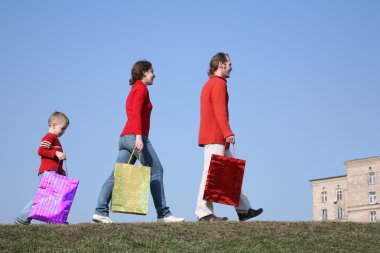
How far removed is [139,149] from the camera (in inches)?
409

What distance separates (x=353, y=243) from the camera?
33.3 feet

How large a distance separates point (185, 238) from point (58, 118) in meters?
3.14

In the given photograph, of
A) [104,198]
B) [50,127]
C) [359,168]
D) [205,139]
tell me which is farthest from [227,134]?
[359,168]

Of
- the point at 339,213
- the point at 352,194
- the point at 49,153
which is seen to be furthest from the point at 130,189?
the point at 339,213

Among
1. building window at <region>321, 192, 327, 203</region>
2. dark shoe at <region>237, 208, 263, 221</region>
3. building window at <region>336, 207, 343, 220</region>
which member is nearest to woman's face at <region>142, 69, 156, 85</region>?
dark shoe at <region>237, 208, 263, 221</region>

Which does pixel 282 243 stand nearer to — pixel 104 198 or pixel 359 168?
pixel 104 198

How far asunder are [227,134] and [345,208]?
7548 cm

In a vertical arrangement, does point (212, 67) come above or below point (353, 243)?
above

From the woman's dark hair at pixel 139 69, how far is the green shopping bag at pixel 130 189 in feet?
4.75

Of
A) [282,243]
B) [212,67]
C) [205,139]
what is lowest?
[282,243]

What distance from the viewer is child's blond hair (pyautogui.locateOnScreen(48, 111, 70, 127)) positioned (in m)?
11.2

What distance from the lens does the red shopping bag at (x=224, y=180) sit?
1049 cm

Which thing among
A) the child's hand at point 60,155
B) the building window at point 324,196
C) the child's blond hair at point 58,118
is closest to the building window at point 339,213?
the building window at point 324,196

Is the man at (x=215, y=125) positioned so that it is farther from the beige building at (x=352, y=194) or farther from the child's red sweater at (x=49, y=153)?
the beige building at (x=352, y=194)
